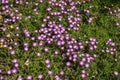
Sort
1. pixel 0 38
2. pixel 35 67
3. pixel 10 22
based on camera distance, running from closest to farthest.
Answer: pixel 35 67, pixel 0 38, pixel 10 22

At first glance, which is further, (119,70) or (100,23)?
(100,23)

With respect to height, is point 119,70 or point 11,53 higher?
point 11,53

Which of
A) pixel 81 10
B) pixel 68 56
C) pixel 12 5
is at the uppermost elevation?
pixel 12 5

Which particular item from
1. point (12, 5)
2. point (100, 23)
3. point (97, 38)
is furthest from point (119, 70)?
point (12, 5)

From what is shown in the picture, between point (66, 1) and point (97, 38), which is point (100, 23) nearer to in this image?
point (97, 38)

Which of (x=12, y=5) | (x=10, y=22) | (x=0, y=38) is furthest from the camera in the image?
(x=12, y=5)

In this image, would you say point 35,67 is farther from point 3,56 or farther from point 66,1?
point 66,1
